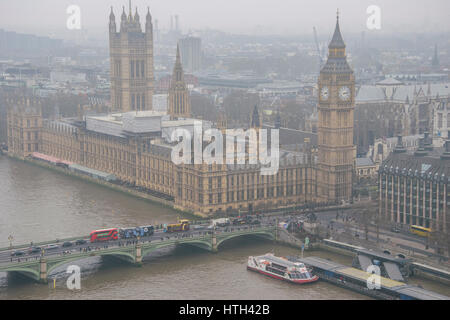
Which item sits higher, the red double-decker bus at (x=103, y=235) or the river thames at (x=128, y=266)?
the red double-decker bus at (x=103, y=235)

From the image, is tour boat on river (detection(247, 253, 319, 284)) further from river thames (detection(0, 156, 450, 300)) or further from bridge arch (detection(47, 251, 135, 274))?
bridge arch (detection(47, 251, 135, 274))

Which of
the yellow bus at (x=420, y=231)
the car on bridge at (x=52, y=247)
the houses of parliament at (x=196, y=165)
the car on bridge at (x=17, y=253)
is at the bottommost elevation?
the yellow bus at (x=420, y=231)

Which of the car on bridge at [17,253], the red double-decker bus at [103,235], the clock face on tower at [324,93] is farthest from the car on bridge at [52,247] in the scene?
the clock face on tower at [324,93]

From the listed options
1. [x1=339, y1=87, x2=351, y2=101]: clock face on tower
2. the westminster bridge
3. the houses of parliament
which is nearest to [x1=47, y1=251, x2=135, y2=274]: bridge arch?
the westminster bridge

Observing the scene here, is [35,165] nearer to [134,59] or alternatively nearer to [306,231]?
[134,59]

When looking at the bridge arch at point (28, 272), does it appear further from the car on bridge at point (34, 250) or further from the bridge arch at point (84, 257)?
the car on bridge at point (34, 250)

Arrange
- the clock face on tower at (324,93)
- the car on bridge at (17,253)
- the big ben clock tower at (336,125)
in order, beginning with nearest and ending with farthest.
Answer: the car on bridge at (17,253) < the big ben clock tower at (336,125) < the clock face on tower at (324,93)

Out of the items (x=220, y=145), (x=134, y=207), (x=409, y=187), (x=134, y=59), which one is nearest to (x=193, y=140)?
(x=220, y=145)
